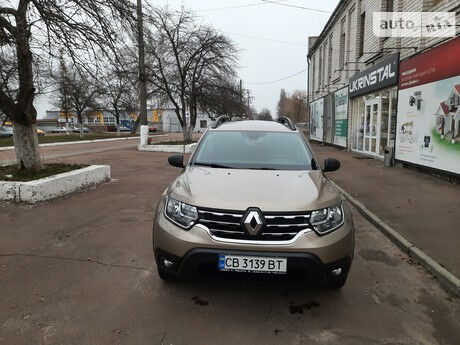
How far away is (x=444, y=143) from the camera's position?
33.9ft

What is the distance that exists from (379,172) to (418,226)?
6544 millimetres

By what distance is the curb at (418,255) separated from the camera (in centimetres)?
401

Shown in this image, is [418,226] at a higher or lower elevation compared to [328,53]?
lower


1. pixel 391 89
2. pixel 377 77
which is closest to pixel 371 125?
pixel 377 77

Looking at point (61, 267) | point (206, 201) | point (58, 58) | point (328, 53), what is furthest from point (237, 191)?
point (328, 53)

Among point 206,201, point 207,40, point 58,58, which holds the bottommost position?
point 206,201

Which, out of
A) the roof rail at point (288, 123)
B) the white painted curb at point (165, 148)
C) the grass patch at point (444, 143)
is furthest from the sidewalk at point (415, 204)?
the white painted curb at point (165, 148)

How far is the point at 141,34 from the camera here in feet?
31.7

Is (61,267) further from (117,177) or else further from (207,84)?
(207,84)

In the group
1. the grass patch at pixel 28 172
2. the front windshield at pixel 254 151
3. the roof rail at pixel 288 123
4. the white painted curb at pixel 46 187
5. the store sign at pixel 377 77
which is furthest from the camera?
the store sign at pixel 377 77

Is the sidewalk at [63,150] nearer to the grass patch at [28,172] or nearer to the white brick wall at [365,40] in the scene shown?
the grass patch at [28,172]

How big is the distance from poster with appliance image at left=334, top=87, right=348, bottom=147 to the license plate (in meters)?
19.0

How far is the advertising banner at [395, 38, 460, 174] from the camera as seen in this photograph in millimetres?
9812

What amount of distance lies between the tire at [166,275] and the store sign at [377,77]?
40.6 feet
